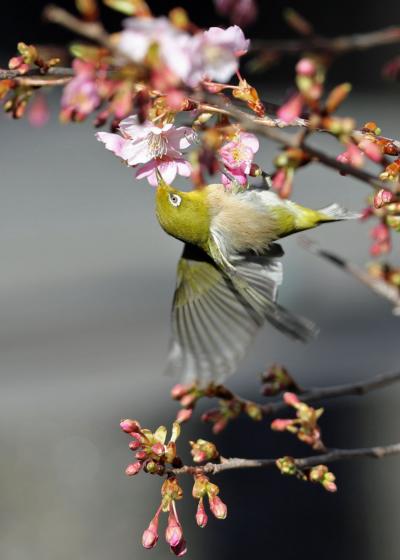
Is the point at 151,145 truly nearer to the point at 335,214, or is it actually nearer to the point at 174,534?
the point at 335,214

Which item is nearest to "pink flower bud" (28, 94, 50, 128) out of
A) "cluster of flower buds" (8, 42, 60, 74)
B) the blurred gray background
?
"cluster of flower buds" (8, 42, 60, 74)

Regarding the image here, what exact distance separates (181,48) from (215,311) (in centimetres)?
82

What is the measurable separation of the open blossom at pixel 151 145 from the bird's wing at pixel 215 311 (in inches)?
10.3

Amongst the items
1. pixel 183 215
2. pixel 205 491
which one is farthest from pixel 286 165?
pixel 183 215

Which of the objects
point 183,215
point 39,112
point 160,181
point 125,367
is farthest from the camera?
point 125,367

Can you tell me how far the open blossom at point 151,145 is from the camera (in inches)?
53.3

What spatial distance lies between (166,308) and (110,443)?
3.03 ft

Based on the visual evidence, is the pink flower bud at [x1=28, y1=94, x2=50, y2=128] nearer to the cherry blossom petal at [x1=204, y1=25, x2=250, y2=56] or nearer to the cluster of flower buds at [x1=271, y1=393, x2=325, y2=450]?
the cherry blossom petal at [x1=204, y1=25, x2=250, y2=56]

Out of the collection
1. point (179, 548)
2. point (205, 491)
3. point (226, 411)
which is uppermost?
point (226, 411)

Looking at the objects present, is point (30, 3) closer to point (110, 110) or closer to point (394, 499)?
point (394, 499)

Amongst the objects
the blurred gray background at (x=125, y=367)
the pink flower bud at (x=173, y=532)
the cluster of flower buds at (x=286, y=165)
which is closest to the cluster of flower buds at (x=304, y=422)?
the pink flower bud at (x=173, y=532)

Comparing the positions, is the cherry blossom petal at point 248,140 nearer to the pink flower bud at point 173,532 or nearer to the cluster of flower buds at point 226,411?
the cluster of flower buds at point 226,411

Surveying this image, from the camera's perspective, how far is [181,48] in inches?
35.3

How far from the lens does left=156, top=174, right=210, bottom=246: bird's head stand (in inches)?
67.4
